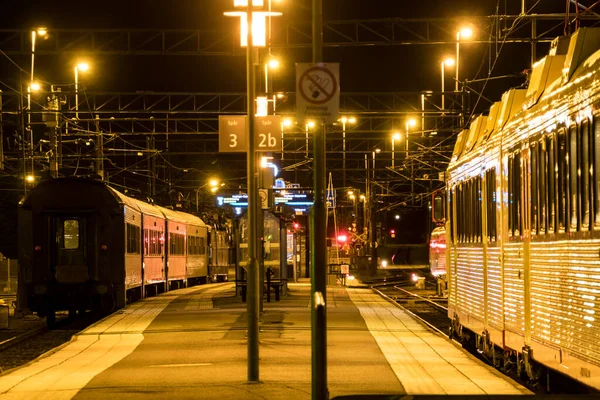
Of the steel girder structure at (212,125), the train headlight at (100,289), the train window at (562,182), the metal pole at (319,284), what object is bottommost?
the train headlight at (100,289)

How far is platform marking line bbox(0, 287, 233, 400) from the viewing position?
38.2 feet

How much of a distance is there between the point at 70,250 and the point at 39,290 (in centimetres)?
125

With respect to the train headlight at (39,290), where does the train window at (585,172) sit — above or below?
above

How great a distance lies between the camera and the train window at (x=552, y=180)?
9.42 m

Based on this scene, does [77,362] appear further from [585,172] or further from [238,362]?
[585,172]

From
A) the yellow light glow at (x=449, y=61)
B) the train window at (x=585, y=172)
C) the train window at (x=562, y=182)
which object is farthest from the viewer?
the yellow light glow at (x=449, y=61)

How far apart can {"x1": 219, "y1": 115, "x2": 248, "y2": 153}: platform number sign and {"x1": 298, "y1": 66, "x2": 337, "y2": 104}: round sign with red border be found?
541 centimetres

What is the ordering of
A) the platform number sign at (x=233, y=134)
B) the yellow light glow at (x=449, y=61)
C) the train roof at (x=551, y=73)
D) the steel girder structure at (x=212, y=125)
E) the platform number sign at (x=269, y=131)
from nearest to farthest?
the train roof at (x=551, y=73)
the platform number sign at (x=233, y=134)
the platform number sign at (x=269, y=131)
the yellow light glow at (x=449, y=61)
the steel girder structure at (x=212, y=125)

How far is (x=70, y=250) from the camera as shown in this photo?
82.1ft

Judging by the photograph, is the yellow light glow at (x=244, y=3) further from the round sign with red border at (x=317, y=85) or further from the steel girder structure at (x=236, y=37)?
the steel girder structure at (x=236, y=37)

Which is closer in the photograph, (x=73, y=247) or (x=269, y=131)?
(x=269, y=131)

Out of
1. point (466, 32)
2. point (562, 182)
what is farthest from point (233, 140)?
point (466, 32)

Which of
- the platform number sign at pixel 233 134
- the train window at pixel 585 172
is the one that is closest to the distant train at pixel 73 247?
the platform number sign at pixel 233 134

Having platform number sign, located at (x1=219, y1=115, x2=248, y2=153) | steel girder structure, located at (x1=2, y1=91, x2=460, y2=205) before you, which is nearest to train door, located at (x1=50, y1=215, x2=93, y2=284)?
steel girder structure, located at (x1=2, y1=91, x2=460, y2=205)
